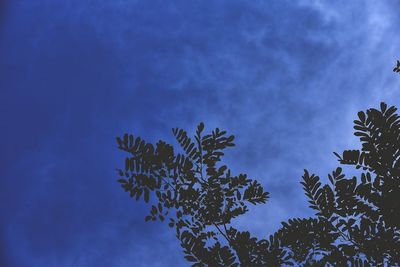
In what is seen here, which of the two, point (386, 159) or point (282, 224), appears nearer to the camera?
point (386, 159)

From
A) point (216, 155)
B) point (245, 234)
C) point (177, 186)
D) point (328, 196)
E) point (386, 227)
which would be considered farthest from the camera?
point (216, 155)

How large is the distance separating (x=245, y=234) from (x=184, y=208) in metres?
0.98

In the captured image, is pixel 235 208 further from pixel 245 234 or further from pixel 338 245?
pixel 338 245

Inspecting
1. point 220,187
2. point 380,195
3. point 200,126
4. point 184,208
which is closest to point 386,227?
point 380,195

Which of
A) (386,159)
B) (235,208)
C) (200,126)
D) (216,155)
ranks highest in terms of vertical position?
(200,126)

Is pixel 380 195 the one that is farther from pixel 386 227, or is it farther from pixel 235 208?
pixel 235 208

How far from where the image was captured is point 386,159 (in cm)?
437

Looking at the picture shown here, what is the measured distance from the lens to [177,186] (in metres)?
5.30

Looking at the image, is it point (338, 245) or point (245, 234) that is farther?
point (245, 234)

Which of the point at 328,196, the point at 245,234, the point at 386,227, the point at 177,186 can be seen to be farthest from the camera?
the point at 177,186

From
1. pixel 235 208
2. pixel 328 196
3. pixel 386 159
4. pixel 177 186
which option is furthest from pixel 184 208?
pixel 386 159

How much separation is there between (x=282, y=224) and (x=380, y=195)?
4.39 ft

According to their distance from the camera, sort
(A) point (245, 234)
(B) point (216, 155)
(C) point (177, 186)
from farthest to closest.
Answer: (B) point (216, 155) → (C) point (177, 186) → (A) point (245, 234)

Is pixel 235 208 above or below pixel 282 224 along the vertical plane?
above
